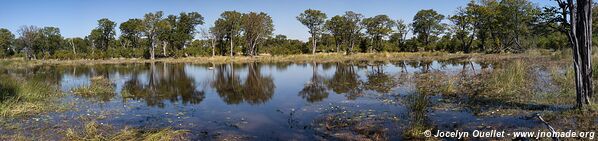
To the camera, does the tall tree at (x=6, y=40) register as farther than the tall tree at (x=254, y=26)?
Yes

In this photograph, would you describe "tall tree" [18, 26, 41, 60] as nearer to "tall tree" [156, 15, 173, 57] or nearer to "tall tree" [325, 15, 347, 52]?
"tall tree" [156, 15, 173, 57]

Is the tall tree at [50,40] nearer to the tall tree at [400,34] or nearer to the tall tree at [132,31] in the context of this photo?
the tall tree at [132,31]

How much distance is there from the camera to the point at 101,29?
3499 inches

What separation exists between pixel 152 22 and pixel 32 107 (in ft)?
214

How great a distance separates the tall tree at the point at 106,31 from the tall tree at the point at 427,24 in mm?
63776

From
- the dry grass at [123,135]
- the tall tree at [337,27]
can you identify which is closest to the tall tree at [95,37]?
the tall tree at [337,27]

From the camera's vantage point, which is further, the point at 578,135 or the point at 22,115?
the point at 22,115

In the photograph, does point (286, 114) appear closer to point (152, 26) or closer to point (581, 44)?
point (581, 44)

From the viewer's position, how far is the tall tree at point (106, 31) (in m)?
87.9

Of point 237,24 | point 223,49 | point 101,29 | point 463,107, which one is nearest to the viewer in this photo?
point 463,107

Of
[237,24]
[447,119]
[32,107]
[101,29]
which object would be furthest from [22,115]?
[101,29]

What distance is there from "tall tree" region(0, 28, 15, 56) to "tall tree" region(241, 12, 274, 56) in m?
55.5

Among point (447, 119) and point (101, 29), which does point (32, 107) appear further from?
point (101, 29)

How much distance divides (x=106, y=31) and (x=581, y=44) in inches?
3716
